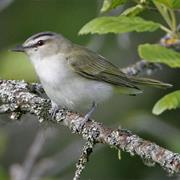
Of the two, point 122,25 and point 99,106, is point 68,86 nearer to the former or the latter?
point 122,25

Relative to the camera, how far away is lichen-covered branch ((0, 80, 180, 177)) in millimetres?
3246

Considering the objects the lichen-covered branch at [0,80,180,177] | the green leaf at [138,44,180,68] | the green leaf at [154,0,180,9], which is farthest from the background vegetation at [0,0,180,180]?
the green leaf at [154,0,180,9]

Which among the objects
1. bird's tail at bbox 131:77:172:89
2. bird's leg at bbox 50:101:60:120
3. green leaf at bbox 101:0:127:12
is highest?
green leaf at bbox 101:0:127:12

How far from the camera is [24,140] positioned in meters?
8.65

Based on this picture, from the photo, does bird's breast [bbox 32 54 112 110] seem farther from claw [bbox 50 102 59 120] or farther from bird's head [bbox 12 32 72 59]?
claw [bbox 50 102 59 120]

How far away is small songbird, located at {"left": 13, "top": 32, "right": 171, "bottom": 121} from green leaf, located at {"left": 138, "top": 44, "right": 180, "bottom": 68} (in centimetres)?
153

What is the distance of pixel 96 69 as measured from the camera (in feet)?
18.5

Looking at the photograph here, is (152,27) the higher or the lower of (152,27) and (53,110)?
the higher

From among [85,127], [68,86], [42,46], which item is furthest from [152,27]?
[42,46]

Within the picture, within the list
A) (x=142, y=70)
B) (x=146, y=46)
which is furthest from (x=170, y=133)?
(x=146, y=46)

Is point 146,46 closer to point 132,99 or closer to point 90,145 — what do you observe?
point 90,145

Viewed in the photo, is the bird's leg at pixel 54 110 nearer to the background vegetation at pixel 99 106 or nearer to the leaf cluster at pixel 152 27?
the leaf cluster at pixel 152 27

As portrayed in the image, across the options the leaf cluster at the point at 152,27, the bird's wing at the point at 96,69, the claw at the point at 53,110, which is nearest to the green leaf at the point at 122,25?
the leaf cluster at the point at 152,27

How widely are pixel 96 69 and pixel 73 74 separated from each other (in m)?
0.35
